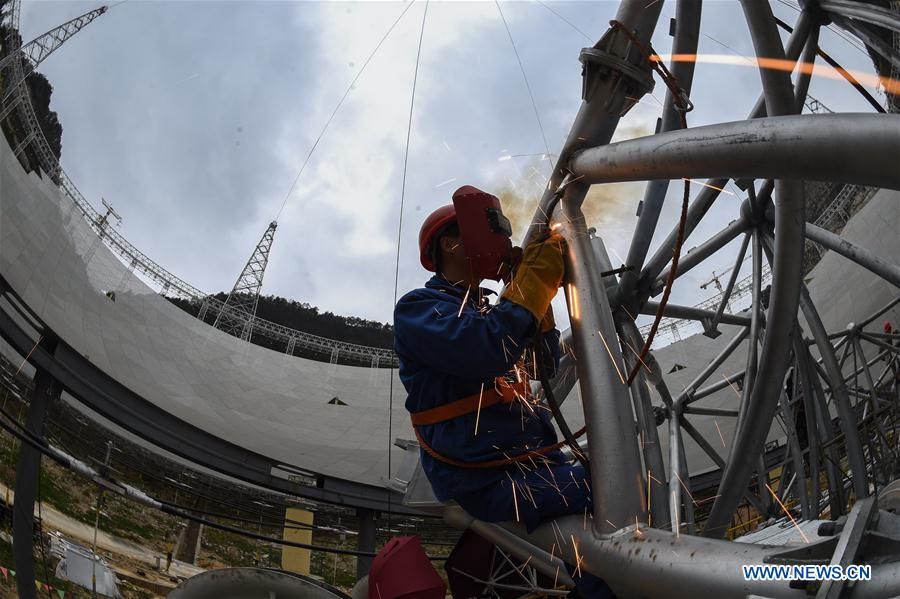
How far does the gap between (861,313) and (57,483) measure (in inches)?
573

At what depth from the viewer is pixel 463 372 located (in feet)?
9.33

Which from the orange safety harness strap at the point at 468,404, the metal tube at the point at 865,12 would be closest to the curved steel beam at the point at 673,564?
the orange safety harness strap at the point at 468,404

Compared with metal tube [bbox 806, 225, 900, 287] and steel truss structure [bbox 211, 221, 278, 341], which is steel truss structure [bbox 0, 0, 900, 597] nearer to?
metal tube [bbox 806, 225, 900, 287]

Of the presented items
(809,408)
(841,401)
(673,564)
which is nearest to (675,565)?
(673,564)

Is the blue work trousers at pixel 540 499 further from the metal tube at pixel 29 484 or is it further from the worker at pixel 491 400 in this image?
the metal tube at pixel 29 484

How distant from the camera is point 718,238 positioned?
6895 millimetres

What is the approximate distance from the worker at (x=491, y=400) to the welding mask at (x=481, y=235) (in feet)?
0.11

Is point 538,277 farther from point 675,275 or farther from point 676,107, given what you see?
point 676,107

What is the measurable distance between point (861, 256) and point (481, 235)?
5.79 metres

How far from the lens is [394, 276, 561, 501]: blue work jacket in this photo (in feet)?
9.13

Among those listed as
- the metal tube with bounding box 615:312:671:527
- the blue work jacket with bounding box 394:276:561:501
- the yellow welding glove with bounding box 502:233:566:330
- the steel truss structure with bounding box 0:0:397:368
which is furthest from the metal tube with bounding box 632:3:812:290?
the steel truss structure with bounding box 0:0:397:368

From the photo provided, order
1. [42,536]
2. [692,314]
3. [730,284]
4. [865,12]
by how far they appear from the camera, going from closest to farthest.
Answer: [865,12], [42,536], [730,284], [692,314]
